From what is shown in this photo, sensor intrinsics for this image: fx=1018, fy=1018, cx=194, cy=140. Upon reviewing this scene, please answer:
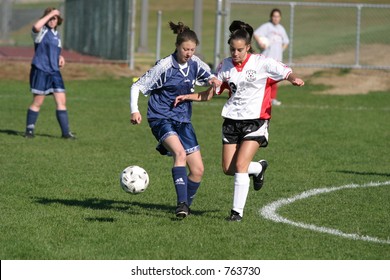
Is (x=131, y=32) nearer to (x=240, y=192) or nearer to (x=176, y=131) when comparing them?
(x=176, y=131)

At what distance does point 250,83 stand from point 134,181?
1.48 m

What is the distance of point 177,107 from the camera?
10156 millimetres

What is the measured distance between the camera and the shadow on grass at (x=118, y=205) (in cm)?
1031

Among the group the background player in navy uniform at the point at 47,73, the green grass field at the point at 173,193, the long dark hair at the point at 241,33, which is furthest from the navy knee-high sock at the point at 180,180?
the background player in navy uniform at the point at 47,73

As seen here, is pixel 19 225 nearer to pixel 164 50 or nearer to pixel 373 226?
pixel 373 226

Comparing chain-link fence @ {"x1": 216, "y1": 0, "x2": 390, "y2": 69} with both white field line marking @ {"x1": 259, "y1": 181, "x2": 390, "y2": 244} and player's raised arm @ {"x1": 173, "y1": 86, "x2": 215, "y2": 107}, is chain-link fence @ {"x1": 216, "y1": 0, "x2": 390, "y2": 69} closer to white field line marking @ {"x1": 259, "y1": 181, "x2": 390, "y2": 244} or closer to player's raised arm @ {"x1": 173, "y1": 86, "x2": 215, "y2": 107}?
white field line marking @ {"x1": 259, "y1": 181, "x2": 390, "y2": 244}

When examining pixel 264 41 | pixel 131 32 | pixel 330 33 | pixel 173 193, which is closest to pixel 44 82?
pixel 173 193

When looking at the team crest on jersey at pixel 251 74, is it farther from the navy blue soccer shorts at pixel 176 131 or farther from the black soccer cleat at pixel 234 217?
the black soccer cleat at pixel 234 217

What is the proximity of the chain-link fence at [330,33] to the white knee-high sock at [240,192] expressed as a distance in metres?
12.1

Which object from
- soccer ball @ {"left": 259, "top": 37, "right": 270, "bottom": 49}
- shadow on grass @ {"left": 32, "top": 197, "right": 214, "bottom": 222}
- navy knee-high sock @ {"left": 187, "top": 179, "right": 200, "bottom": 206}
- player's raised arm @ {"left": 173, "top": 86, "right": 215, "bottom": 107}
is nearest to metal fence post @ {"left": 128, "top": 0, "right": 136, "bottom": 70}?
soccer ball @ {"left": 259, "top": 37, "right": 270, "bottom": 49}

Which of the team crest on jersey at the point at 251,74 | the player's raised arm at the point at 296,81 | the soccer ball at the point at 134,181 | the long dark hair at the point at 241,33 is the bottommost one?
the soccer ball at the point at 134,181

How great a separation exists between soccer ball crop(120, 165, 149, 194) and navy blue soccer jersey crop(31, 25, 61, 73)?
7.07 meters

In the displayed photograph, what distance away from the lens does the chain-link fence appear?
90.2 ft

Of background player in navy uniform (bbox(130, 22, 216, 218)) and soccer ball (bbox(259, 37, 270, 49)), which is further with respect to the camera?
soccer ball (bbox(259, 37, 270, 49))
